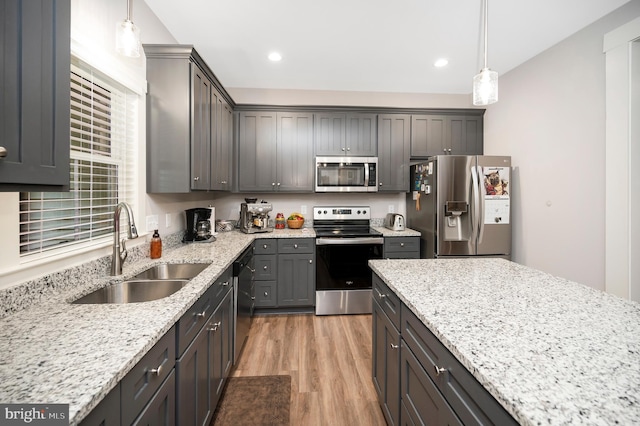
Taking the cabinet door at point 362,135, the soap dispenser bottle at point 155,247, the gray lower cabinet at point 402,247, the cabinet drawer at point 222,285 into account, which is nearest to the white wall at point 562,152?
the gray lower cabinet at point 402,247

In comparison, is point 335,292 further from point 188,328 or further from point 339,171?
point 188,328

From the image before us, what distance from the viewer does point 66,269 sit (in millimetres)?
1360

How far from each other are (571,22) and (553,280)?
7.37 feet

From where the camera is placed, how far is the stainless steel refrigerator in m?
2.97

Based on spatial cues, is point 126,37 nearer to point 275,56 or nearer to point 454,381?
point 275,56

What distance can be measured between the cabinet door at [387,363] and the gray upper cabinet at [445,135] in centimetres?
254

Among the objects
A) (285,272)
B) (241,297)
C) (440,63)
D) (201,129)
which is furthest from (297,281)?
(440,63)

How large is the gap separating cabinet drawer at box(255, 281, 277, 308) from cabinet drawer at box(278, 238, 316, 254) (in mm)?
396

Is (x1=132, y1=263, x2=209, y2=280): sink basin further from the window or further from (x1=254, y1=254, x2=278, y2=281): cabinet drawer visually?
(x1=254, y1=254, x2=278, y2=281): cabinet drawer

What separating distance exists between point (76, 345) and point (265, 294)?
237cm

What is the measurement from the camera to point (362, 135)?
11.6 ft

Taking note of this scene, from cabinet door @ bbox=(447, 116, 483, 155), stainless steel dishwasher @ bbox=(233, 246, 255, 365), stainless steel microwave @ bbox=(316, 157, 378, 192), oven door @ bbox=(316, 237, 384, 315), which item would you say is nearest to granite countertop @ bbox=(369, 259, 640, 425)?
stainless steel dishwasher @ bbox=(233, 246, 255, 365)

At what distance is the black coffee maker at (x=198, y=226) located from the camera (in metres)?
2.62

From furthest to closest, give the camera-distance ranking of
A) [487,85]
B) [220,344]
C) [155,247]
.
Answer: [155,247] → [220,344] → [487,85]
